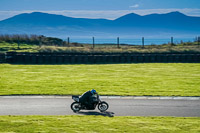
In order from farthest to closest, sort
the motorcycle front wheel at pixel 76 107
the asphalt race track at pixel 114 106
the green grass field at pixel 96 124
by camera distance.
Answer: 1. the motorcycle front wheel at pixel 76 107
2. the asphalt race track at pixel 114 106
3. the green grass field at pixel 96 124

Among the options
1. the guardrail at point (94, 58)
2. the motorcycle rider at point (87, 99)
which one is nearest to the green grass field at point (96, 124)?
the motorcycle rider at point (87, 99)

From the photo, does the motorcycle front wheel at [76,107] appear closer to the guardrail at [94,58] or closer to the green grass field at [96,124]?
the green grass field at [96,124]

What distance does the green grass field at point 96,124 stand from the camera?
9.38m

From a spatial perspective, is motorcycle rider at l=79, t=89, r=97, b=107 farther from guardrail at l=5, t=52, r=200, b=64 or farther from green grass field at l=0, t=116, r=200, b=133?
guardrail at l=5, t=52, r=200, b=64

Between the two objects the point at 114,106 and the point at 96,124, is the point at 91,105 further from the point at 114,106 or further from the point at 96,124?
the point at 96,124

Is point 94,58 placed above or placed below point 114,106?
above

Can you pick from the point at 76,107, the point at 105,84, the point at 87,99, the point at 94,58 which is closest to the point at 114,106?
the point at 87,99

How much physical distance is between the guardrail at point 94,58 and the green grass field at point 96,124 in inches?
815

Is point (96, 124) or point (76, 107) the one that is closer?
point (96, 124)

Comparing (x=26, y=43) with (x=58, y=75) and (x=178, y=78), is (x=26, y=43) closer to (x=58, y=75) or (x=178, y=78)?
(x=58, y=75)

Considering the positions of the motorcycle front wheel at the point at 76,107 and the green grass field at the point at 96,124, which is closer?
the green grass field at the point at 96,124

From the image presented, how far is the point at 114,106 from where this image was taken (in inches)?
516

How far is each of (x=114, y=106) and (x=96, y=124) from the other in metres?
3.18

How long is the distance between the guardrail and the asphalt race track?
16.6 meters
